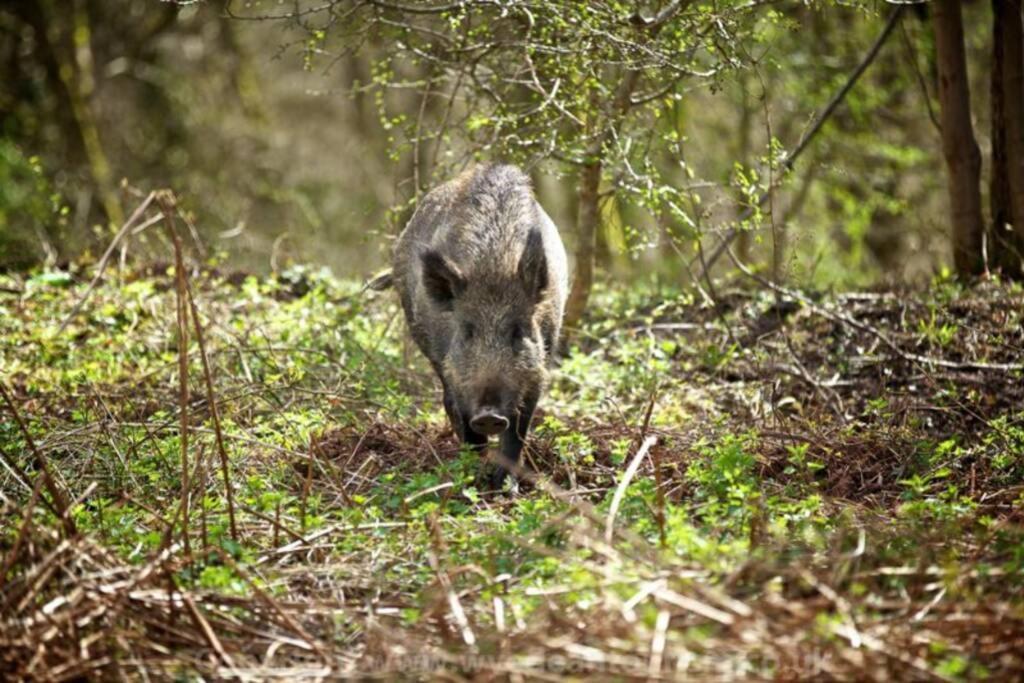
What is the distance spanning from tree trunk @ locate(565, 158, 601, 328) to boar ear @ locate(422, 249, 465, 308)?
6.01 feet

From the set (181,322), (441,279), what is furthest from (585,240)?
(181,322)

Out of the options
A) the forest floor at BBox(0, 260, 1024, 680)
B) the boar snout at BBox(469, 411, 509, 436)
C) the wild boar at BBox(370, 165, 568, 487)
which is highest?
the wild boar at BBox(370, 165, 568, 487)

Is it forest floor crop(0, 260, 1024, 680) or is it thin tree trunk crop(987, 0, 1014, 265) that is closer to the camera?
forest floor crop(0, 260, 1024, 680)

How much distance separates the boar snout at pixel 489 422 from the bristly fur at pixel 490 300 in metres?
0.06

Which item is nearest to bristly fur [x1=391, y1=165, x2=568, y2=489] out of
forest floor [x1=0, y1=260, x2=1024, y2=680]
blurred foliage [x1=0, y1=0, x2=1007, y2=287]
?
forest floor [x1=0, y1=260, x2=1024, y2=680]

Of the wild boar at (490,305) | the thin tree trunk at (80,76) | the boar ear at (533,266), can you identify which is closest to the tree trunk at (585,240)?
the wild boar at (490,305)

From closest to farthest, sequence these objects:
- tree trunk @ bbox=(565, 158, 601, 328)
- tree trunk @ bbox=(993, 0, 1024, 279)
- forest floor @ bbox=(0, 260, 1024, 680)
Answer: forest floor @ bbox=(0, 260, 1024, 680), tree trunk @ bbox=(565, 158, 601, 328), tree trunk @ bbox=(993, 0, 1024, 279)

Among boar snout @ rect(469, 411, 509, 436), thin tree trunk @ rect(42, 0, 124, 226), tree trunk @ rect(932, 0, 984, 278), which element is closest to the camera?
boar snout @ rect(469, 411, 509, 436)

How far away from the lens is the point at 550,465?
5629 millimetres

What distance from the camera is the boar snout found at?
17.0ft

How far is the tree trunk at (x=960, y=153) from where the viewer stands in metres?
8.01

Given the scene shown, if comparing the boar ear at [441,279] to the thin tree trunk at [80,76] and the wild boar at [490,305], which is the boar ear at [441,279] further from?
the thin tree trunk at [80,76]

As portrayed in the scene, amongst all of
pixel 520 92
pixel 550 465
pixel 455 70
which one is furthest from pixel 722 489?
pixel 520 92

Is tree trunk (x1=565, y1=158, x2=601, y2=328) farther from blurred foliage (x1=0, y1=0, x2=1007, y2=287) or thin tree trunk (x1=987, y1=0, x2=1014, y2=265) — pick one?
thin tree trunk (x1=987, y1=0, x2=1014, y2=265)
